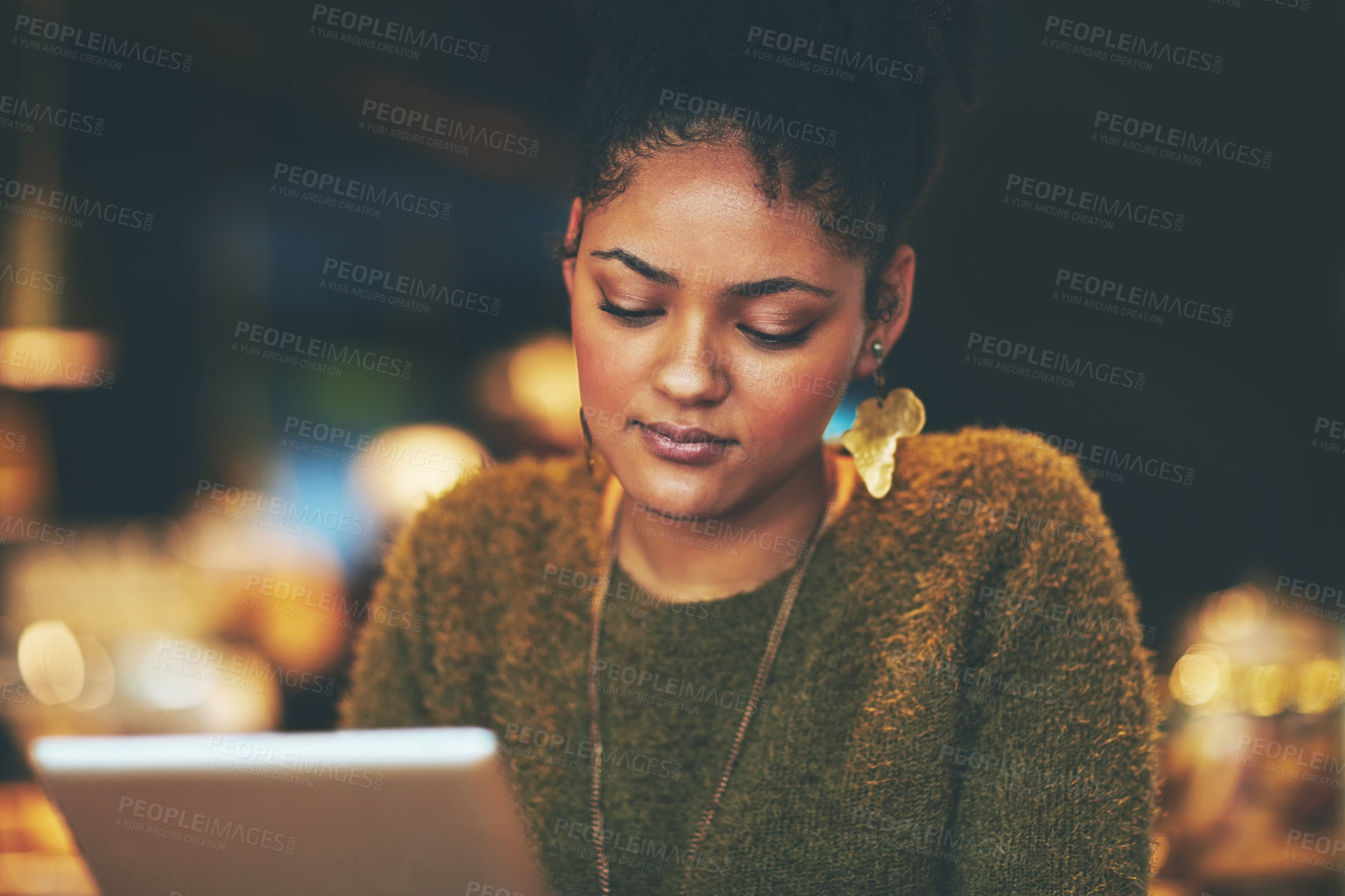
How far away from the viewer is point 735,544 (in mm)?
1288

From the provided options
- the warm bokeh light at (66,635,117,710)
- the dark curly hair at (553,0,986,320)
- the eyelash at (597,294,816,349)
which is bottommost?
the warm bokeh light at (66,635,117,710)

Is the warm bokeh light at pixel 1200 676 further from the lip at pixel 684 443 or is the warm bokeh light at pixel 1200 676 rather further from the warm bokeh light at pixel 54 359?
the warm bokeh light at pixel 54 359

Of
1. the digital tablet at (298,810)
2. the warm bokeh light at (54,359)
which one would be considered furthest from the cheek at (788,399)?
the warm bokeh light at (54,359)

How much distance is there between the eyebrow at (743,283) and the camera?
3.49 ft

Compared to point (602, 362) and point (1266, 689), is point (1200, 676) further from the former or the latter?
point (602, 362)

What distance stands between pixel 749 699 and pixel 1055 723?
1.18 ft

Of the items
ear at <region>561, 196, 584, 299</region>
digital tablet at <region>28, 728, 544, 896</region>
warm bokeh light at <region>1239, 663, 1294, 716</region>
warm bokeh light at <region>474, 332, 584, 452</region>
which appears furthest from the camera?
warm bokeh light at <region>474, 332, 584, 452</region>

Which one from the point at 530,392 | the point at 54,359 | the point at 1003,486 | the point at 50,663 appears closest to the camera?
the point at 1003,486

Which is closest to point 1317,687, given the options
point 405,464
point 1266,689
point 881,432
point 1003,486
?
point 1266,689

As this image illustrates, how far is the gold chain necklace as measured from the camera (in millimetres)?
1263

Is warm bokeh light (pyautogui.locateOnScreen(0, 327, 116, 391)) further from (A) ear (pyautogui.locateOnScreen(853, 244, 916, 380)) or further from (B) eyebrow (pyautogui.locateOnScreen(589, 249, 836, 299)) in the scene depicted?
(A) ear (pyautogui.locateOnScreen(853, 244, 916, 380))

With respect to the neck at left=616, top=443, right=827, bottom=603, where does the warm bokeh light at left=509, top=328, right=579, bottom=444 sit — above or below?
above

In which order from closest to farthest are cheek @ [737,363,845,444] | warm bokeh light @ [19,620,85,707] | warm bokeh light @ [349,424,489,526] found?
cheek @ [737,363,845,444] → warm bokeh light @ [19,620,85,707] → warm bokeh light @ [349,424,489,526]

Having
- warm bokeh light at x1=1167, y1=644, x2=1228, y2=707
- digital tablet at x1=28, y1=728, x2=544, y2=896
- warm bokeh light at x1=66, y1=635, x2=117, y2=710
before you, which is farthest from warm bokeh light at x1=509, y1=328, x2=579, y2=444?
digital tablet at x1=28, y1=728, x2=544, y2=896
